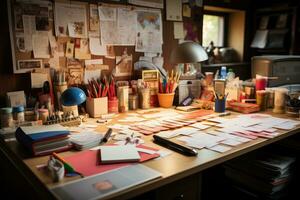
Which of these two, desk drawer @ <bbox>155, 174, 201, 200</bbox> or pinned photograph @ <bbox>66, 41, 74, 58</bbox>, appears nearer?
desk drawer @ <bbox>155, 174, 201, 200</bbox>

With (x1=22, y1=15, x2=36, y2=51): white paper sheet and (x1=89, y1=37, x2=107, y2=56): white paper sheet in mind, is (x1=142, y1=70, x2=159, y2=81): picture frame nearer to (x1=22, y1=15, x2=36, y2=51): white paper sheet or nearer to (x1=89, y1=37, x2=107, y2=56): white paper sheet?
(x1=89, y1=37, x2=107, y2=56): white paper sheet

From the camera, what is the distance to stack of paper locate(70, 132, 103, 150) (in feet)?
3.71

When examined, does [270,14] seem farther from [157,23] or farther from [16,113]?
[16,113]

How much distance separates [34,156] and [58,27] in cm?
85

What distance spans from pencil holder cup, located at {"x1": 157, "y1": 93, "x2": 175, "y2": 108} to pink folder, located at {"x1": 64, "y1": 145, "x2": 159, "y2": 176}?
2.89 feet

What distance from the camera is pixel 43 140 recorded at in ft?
3.50

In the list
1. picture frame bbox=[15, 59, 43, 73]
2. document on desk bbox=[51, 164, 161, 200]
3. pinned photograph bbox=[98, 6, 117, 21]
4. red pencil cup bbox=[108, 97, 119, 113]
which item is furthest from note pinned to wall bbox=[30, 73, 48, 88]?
document on desk bbox=[51, 164, 161, 200]

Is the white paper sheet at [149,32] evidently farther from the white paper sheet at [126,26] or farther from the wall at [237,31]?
the wall at [237,31]

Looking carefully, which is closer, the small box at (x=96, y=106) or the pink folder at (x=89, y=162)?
the pink folder at (x=89, y=162)

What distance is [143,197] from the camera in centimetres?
104

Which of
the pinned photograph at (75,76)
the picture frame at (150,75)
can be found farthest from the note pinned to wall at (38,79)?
the picture frame at (150,75)

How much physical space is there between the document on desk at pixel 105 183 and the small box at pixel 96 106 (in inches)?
29.8

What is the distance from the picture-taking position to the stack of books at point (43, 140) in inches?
41.6

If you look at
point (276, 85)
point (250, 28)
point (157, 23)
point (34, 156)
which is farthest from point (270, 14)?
point (34, 156)
